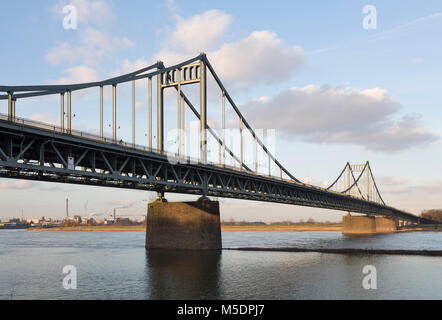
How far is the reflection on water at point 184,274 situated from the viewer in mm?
29938

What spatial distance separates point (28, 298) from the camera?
92.2ft

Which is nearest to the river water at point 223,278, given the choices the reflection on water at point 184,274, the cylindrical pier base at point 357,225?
the reflection on water at point 184,274

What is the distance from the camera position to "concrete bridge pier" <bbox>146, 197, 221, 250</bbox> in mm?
58875

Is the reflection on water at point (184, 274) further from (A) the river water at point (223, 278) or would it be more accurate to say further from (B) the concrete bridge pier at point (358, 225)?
(B) the concrete bridge pier at point (358, 225)

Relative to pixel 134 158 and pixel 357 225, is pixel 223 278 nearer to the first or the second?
pixel 134 158

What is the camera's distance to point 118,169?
159ft

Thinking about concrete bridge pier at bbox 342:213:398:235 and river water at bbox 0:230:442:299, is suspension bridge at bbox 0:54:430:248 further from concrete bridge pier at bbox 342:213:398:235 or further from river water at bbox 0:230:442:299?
concrete bridge pier at bbox 342:213:398:235

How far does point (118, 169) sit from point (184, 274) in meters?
16.1

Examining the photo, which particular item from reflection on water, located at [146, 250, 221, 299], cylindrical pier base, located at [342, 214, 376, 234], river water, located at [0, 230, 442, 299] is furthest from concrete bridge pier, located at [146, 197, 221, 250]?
cylindrical pier base, located at [342, 214, 376, 234]

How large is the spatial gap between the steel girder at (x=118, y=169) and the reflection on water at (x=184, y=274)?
8.52 m

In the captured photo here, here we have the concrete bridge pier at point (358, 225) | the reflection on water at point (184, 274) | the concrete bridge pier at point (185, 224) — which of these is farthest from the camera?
the concrete bridge pier at point (358, 225)

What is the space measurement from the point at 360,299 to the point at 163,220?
3704cm

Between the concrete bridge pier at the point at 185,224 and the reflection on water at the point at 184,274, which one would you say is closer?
the reflection on water at the point at 184,274

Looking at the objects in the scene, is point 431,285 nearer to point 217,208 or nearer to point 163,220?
point 217,208
